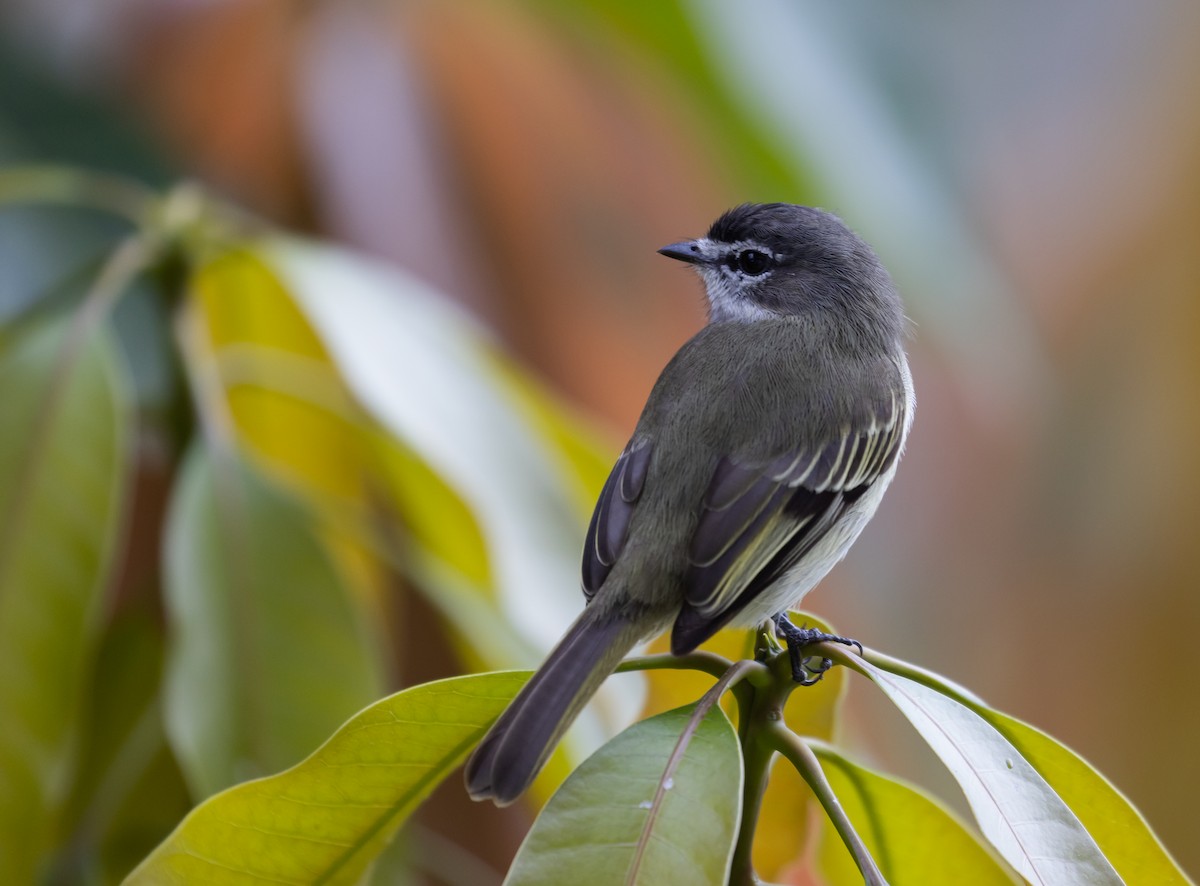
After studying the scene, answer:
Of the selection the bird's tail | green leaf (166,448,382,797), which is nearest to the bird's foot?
the bird's tail

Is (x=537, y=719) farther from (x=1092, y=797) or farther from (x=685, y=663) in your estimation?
(x=1092, y=797)

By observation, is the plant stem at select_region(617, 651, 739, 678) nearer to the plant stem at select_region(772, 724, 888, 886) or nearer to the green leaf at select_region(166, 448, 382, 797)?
the plant stem at select_region(772, 724, 888, 886)

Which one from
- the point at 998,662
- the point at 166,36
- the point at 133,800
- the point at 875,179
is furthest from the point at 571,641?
the point at 998,662

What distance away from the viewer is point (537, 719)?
2.58 ft

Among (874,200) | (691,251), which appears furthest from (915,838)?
(874,200)

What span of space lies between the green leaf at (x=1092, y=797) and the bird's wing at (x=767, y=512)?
0.16m

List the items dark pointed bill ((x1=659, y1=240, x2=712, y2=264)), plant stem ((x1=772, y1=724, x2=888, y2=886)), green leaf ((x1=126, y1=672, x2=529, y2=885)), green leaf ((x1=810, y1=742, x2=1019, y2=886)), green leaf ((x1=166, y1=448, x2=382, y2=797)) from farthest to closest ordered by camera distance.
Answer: dark pointed bill ((x1=659, y1=240, x2=712, y2=264))
green leaf ((x1=166, y1=448, x2=382, y2=797))
green leaf ((x1=810, y1=742, x2=1019, y2=886))
green leaf ((x1=126, y1=672, x2=529, y2=885))
plant stem ((x1=772, y1=724, x2=888, y2=886))

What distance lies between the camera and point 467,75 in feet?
10.1

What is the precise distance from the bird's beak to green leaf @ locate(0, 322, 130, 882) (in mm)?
626

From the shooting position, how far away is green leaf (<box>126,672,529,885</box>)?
830 millimetres

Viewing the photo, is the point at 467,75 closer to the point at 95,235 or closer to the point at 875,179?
the point at 95,235

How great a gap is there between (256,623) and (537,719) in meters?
0.61

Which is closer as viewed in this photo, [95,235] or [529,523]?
[529,523]

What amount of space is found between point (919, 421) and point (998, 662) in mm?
875
